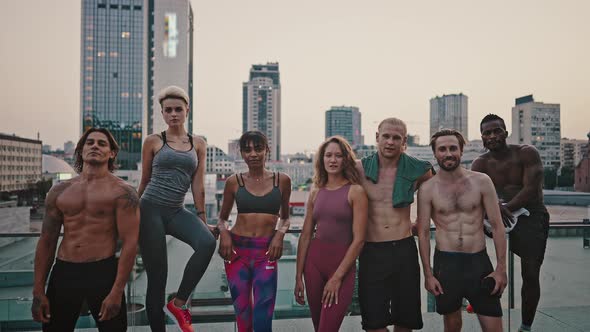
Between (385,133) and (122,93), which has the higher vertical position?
(122,93)

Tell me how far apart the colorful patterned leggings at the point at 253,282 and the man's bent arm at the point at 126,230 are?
2.29ft

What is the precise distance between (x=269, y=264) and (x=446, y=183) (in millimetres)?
1372

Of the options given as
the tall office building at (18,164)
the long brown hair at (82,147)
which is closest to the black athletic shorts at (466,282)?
the long brown hair at (82,147)

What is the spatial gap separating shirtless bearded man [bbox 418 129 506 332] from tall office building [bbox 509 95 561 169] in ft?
397

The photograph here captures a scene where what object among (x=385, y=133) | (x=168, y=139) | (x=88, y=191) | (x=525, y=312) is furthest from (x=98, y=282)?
(x=525, y=312)

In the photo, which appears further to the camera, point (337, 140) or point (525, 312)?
point (525, 312)

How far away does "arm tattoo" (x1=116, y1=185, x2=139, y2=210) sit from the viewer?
2.55m

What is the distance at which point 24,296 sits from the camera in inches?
146

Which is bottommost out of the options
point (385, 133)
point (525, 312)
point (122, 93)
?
point (525, 312)

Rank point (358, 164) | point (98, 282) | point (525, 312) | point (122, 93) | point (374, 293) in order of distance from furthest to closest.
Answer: point (122, 93) → point (525, 312) → point (358, 164) → point (374, 293) → point (98, 282)

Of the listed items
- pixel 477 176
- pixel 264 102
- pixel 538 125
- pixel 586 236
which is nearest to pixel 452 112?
pixel 538 125

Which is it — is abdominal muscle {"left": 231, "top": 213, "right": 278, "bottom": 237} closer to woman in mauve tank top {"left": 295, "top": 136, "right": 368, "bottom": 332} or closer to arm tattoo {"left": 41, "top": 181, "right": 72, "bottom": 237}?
woman in mauve tank top {"left": 295, "top": 136, "right": 368, "bottom": 332}

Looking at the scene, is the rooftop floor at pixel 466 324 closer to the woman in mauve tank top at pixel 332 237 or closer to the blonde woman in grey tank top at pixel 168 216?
the blonde woman in grey tank top at pixel 168 216

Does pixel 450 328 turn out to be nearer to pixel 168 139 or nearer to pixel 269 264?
pixel 269 264
